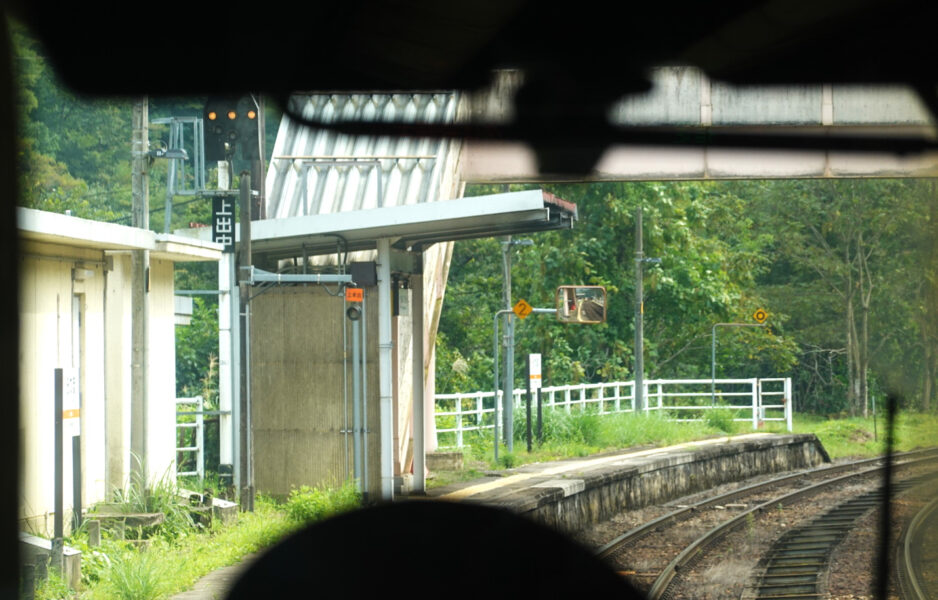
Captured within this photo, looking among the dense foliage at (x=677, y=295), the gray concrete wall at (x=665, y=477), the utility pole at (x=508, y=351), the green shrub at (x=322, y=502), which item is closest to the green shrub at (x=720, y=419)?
the gray concrete wall at (x=665, y=477)

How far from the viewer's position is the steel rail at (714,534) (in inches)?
360

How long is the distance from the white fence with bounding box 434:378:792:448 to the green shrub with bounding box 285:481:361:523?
565cm

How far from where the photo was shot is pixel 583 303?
1822 centimetres

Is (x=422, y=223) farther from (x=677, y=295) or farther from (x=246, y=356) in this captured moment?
(x=677, y=295)

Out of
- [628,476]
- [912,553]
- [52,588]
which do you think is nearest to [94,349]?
[52,588]

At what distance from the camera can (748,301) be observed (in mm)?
25984

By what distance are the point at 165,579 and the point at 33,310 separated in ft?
6.89

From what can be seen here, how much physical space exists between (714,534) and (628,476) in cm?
256

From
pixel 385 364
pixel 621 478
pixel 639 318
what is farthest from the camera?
pixel 639 318

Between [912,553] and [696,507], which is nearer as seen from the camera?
[912,553]

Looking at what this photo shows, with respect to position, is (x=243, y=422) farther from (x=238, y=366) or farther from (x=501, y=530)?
(x=501, y=530)

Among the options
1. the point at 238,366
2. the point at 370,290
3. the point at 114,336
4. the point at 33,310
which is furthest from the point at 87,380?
the point at 370,290

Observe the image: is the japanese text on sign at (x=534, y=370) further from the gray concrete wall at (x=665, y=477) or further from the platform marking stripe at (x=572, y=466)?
the gray concrete wall at (x=665, y=477)

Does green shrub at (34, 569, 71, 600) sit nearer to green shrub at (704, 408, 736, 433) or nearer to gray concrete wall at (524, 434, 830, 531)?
gray concrete wall at (524, 434, 830, 531)
